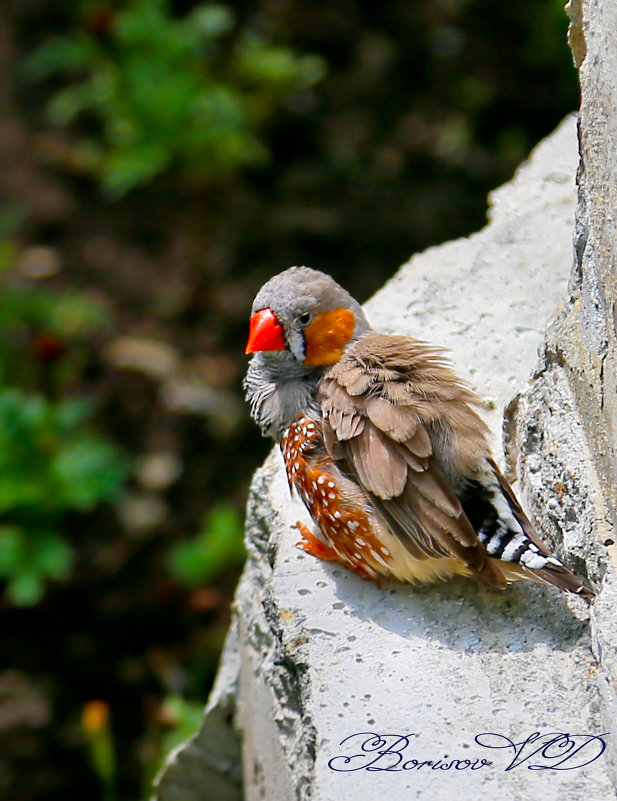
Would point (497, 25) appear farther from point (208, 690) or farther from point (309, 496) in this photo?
point (309, 496)

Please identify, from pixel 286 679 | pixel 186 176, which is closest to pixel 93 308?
pixel 186 176

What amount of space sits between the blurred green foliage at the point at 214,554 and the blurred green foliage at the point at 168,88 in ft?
5.46

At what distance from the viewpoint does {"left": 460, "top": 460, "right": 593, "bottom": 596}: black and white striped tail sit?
208 centimetres

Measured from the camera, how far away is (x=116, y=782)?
395 centimetres

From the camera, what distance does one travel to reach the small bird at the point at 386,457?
2170mm

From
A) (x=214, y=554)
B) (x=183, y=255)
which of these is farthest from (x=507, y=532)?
(x=183, y=255)

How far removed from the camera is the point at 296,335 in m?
2.56

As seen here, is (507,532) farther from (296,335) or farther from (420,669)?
(296,335)

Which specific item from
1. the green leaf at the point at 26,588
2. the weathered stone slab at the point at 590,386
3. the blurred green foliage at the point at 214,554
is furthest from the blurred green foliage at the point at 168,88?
the weathered stone slab at the point at 590,386

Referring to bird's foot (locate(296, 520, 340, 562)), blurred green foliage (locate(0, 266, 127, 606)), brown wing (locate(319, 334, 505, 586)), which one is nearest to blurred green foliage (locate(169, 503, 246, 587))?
blurred green foliage (locate(0, 266, 127, 606))

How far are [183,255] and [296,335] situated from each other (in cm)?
281

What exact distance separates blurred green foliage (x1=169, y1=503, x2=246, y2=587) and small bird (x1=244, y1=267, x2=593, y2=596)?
1.56 meters

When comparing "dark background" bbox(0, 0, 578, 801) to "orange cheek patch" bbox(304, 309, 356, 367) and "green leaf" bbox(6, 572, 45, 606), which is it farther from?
"orange cheek patch" bbox(304, 309, 356, 367)
